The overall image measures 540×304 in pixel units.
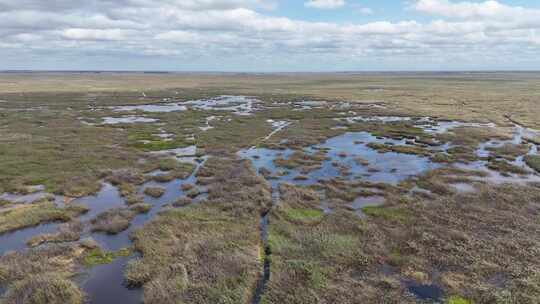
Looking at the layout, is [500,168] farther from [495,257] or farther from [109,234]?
[109,234]

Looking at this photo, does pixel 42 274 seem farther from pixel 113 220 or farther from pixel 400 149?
pixel 400 149

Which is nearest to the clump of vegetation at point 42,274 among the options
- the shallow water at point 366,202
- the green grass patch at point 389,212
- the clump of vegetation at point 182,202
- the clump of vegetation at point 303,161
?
the clump of vegetation at point 182,202

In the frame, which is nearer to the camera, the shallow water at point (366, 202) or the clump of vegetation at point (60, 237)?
the clump of vegetation at point (60, 237)

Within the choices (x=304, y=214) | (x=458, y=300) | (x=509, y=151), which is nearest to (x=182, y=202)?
(x=304, y=214)

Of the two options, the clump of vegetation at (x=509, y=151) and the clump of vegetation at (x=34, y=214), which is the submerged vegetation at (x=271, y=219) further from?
the clump of vegetation at (x=509, y=151)

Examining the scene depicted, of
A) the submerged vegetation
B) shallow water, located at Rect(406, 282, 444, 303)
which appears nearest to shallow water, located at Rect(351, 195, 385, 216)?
the submerged vegetation

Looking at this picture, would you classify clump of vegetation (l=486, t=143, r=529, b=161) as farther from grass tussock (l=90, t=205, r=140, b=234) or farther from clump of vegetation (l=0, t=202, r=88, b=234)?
clump of vegetation (l=0, t=202, r=88, b=234)
